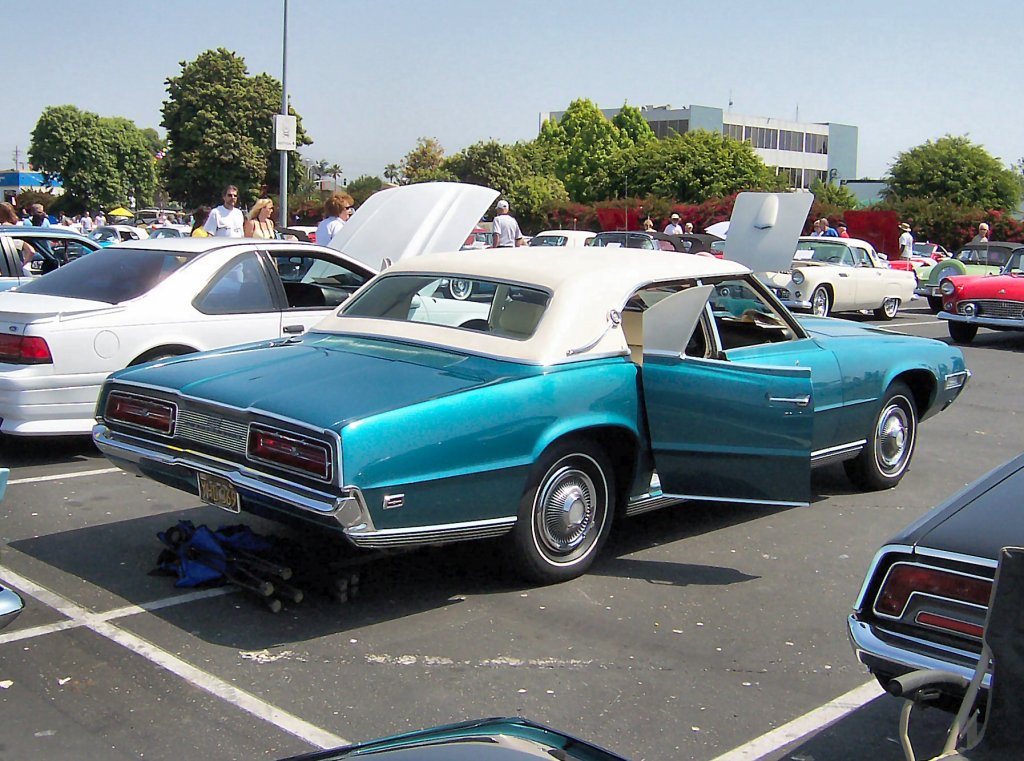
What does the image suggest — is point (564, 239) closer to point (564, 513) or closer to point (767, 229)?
point (767, 229)

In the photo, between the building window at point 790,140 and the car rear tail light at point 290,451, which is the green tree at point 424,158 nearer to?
the building window at point 790,140

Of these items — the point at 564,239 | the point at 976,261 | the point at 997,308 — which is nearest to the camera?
the point at 997,308

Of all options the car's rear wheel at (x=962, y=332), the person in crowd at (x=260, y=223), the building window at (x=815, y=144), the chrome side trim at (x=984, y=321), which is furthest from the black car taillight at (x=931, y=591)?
the building window at (x=815, y=144)

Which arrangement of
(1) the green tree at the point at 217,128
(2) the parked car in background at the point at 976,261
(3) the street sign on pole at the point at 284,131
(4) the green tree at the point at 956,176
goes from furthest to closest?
(1) the green tree at the point at 217,128
(4) the green tree at the point at 956,176
(2) the parked car in background at the point at 976,261
(3) the street sign on pole at the point at 284,131

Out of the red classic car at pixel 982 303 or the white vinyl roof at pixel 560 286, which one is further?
→ the red classic car at pixel 982 303

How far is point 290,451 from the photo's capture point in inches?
181

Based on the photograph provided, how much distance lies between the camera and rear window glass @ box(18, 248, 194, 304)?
25.7ft

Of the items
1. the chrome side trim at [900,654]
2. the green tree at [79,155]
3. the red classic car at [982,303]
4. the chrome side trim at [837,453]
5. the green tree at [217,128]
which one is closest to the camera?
the chrome side trim at [900,654]

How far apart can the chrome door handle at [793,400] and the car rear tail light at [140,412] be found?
294 centimetres

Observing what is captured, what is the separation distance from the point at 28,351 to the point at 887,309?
57.0 feet

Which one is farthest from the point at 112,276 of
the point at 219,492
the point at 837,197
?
the point at 837,197

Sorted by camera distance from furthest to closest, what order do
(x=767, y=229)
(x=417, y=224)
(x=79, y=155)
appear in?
(x=79, y=155) < (x=767, y=229) < (x=417, y=224)

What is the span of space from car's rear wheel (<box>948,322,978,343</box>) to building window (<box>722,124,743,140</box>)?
289ft

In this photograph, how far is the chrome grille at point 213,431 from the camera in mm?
4797
